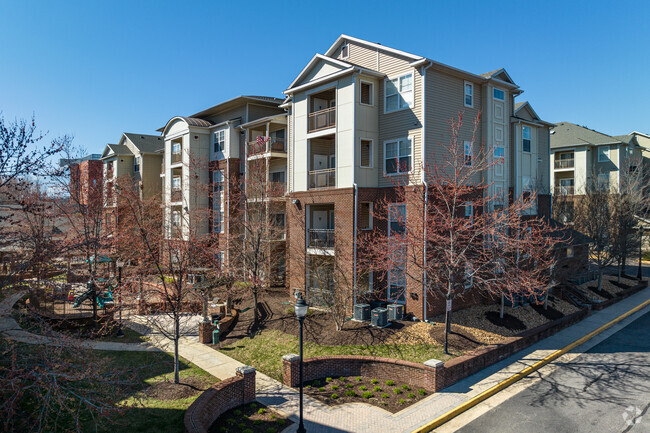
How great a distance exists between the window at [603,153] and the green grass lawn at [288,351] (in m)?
42.5

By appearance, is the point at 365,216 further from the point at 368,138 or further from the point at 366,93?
the point at 366,93

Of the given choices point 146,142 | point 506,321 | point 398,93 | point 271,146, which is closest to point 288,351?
point 506,321

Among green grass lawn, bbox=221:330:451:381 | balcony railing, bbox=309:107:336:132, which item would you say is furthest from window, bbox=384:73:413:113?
green grass lawn, bbox=221:330:451:381

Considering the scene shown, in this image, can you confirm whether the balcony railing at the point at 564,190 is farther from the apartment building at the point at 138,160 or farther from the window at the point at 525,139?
the apartment building at the point at 138,160

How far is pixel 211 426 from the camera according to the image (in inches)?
435

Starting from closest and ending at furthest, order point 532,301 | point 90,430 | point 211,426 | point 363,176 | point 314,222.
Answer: point 90,430 < point 211,426 < point 363,176 < point 532,301 < point 314,222

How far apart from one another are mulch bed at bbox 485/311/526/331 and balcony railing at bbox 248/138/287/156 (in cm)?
1703

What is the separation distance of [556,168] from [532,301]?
3188 centimetres

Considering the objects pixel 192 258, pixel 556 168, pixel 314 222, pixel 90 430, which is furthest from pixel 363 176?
pixel 556 168

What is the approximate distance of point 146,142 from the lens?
1768 inches

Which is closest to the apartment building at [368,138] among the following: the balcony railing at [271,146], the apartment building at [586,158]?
the balcony railing at [271,146]

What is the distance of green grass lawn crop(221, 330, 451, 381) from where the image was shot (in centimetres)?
1534

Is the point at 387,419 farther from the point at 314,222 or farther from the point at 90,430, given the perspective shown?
the point at 314,222

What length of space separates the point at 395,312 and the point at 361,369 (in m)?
4.43
